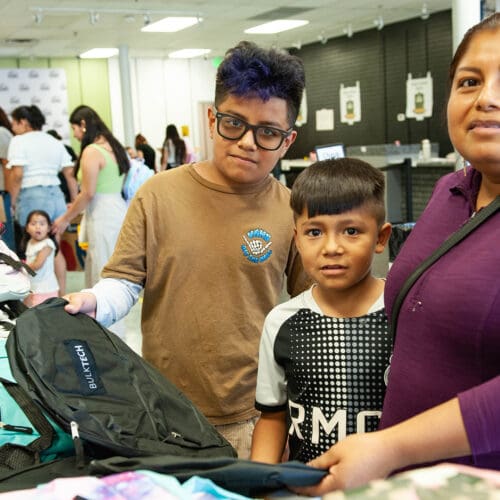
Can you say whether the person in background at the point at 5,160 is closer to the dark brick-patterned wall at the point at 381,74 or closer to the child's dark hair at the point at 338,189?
the child's dark hair at the point at 338,189

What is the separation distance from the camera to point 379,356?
54.5 inches

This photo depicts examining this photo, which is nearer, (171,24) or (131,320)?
(131,320)

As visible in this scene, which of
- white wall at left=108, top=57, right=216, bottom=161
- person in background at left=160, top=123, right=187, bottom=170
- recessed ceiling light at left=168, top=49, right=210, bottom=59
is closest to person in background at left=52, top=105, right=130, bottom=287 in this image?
person in background at left=160, top=123, right=187, bottom=170

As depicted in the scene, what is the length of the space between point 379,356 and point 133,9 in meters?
9.48

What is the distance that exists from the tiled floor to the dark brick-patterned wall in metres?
6.07

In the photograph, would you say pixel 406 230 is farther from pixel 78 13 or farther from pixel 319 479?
pixel 78 13

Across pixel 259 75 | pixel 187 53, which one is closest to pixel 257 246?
pixel 259 75

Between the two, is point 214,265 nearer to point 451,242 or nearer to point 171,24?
point 451,242

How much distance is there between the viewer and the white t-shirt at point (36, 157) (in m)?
6.00

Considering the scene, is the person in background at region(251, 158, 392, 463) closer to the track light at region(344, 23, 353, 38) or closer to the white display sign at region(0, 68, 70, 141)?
the track light at region(344, 23, 353, 38)

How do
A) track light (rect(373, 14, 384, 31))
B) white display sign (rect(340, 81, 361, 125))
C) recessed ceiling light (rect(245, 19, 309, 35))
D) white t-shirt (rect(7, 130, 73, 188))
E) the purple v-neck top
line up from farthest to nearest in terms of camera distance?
1. white display sign (rect(340, 81, 361, 125))
2. recessed ceiling light (rect(245, 19, 309, 35))
3. track light (rect(373, 14, 384, 31))
4. white t-shirt (rect(7, 130, 73, 188))
5. the purple v-neck top

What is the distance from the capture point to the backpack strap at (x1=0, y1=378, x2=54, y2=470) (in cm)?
125

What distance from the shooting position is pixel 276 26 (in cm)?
1206

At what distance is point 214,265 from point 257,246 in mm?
121
